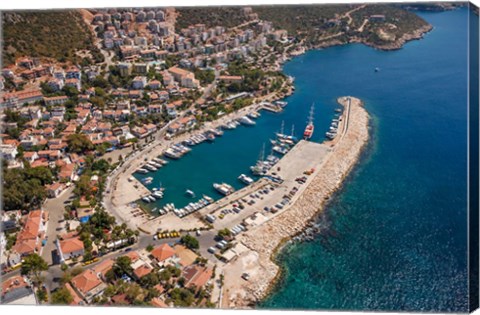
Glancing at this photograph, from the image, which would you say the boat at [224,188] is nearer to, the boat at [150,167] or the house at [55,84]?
the boat at [150,167]

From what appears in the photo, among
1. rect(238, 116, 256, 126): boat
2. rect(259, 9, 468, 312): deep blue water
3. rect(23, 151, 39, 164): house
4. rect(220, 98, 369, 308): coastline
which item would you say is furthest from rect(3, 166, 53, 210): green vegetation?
rect(238, 116, 256, 126): boat

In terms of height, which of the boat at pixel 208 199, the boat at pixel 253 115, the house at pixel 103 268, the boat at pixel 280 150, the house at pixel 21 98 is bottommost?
the house at pixel 103 268

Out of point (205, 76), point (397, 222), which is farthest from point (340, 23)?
point (397, 222)

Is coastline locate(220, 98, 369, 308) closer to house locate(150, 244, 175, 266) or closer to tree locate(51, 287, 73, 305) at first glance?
house locate(150, 244, 175, 266)

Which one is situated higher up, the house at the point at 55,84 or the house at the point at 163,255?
the house at the point at 55,84

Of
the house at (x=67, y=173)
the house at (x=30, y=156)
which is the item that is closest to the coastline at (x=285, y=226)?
the house at (x=67, y=173)

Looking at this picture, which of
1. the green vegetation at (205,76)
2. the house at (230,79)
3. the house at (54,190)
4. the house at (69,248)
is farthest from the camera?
the green vegetation at (205,76)

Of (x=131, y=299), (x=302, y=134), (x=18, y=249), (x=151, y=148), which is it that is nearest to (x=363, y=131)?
(x=302, y=134)
